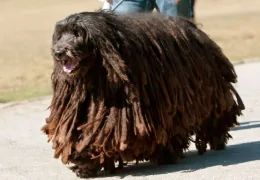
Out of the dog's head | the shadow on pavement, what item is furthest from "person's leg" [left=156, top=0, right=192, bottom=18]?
the dog's head

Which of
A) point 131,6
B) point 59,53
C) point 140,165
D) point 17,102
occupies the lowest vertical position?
point 17,102

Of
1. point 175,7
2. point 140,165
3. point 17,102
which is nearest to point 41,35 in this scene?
point 17,102

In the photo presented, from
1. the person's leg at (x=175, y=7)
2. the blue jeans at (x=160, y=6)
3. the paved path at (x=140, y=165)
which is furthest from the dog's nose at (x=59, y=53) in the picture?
the person's leg at (x=175, y=7)

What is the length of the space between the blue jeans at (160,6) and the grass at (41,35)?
3.03 ft

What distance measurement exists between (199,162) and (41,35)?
27.1 m

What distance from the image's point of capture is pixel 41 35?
35188mm

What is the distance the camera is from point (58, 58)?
7691 millimetres

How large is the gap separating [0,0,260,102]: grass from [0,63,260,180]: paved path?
1.63m

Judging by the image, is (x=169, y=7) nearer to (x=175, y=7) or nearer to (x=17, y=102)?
(x=175, y=7)

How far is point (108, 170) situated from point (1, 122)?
4963mm

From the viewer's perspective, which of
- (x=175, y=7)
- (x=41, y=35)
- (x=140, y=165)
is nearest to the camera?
(x=140, y=165)

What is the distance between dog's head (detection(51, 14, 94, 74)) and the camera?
7.66m

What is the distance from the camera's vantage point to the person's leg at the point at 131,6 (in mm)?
10227

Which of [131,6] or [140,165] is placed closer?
[140,165]
